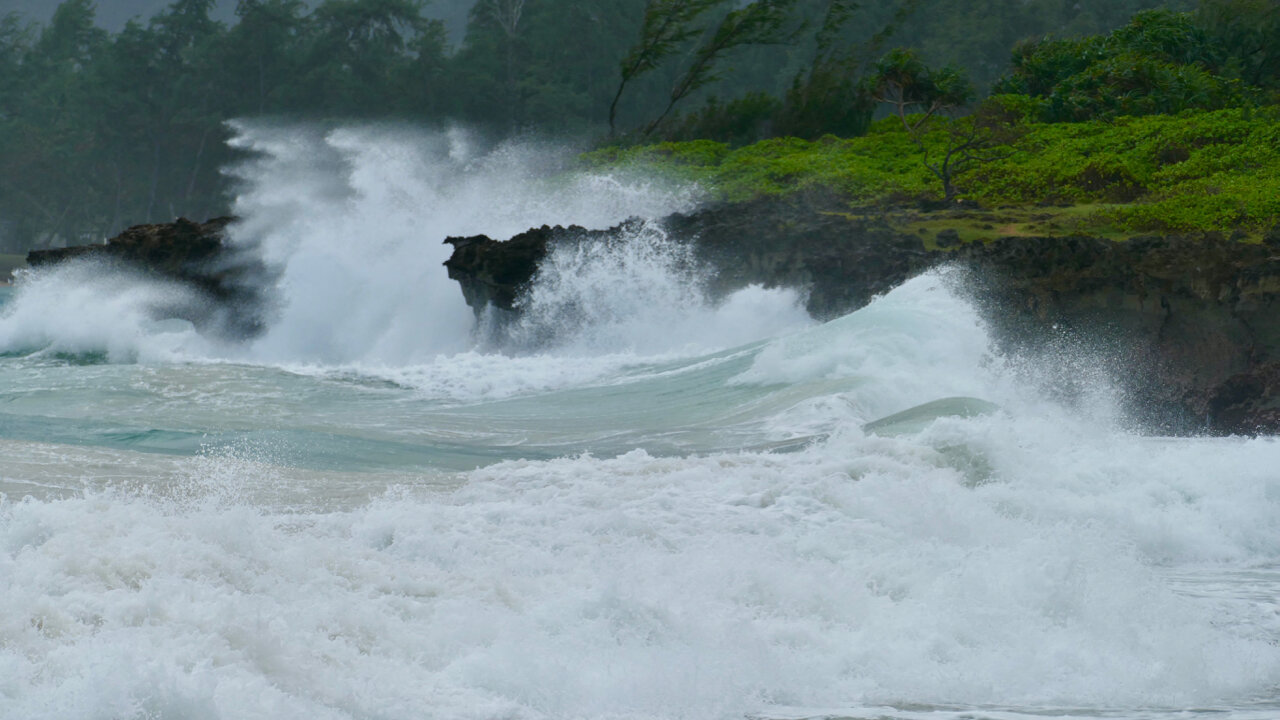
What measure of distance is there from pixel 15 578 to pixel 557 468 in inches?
177

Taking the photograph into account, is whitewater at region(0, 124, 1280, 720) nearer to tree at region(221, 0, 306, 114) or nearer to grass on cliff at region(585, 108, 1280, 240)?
grass on cliff at region(585, 108, 1280, 240)

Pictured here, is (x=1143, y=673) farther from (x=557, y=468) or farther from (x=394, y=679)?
(x=557, y=468)

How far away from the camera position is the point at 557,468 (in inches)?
Result: 356

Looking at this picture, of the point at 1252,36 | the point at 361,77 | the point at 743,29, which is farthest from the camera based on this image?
the point at 361,77

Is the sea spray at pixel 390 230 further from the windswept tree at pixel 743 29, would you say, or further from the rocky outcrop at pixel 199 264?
the windswept tree at pixel 743 29

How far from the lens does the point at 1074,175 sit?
67.1ft

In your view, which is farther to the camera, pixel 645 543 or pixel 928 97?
pixel 928 97

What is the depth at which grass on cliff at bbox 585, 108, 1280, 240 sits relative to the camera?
651 inches

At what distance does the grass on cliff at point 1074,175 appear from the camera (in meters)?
16.5

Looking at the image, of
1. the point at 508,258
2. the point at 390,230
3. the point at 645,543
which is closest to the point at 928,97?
the point at 508,258

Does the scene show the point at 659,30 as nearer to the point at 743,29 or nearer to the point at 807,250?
the point at 743,29

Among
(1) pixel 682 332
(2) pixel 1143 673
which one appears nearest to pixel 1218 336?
(1) pixel 682 332

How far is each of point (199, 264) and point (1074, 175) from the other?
16020 mm

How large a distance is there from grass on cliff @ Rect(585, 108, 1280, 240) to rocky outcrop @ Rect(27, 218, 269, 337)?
8.01m
